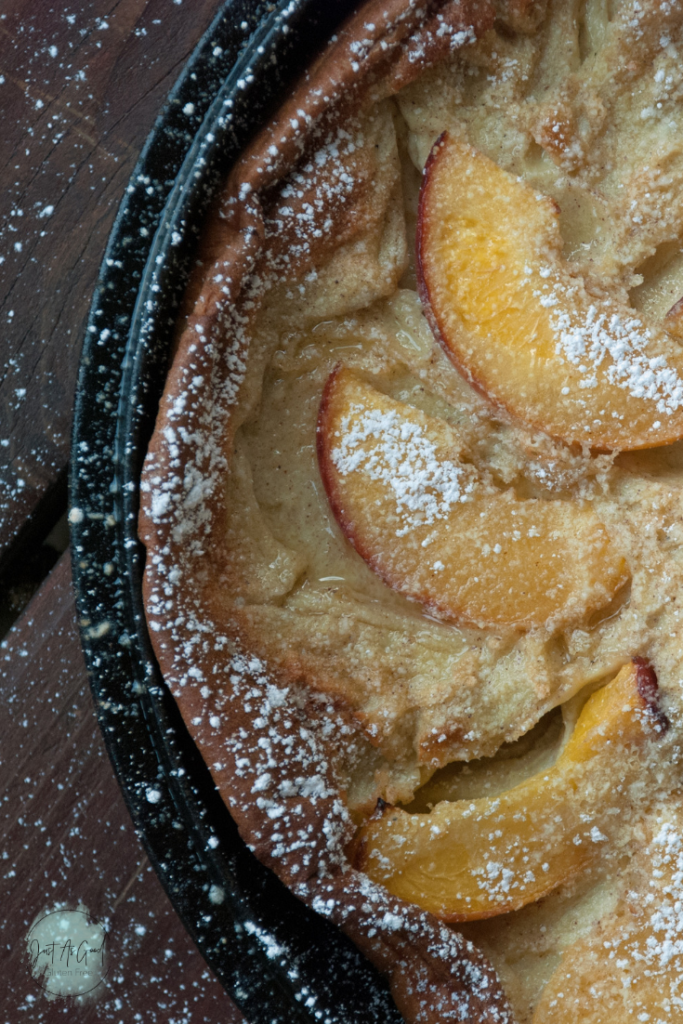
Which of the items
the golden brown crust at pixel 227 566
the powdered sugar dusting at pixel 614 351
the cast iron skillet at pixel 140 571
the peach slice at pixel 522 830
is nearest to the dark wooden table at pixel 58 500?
the cast iron skillet at pixel 140 571

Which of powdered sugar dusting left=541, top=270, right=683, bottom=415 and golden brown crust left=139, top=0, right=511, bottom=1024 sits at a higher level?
powdered sugar dusting left=541, top=270, right=683, bottom=415

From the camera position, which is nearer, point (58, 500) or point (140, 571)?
point (140, 571)

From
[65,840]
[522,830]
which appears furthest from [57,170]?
[522,830]

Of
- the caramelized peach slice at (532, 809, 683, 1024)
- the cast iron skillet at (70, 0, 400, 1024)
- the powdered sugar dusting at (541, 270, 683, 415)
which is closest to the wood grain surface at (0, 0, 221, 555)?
the cast iron skillet at (70, 0, 400, 1024)

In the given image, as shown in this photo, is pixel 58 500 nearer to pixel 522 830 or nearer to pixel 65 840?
pixel 65 840

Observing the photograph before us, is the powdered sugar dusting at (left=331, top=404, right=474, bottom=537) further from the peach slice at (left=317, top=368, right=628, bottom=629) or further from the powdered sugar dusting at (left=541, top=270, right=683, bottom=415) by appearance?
the powdered sugar dusting at (left=541, top=270, right=683, bottom=415)

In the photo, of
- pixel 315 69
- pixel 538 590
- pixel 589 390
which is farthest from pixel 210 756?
pixel 315 69
